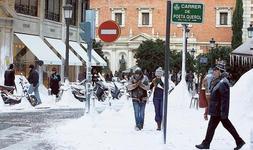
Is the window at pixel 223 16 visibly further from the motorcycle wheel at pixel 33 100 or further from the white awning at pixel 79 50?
the motorcycle wheel at pixel 33 100

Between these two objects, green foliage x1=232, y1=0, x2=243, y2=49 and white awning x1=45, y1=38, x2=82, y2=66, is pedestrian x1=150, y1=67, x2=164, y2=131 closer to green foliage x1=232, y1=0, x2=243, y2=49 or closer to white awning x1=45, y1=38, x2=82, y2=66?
white awning x1=45, y1=38, x2=82, y2=66

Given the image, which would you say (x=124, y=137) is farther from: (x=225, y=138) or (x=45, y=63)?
(x=45, y=63)

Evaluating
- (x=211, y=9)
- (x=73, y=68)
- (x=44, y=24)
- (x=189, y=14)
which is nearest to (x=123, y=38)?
(x=211, y=9)

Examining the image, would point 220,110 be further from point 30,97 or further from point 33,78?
point 33,78

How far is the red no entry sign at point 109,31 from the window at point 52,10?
23.4 m

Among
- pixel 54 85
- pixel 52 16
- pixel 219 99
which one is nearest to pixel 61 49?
pixel 52 16

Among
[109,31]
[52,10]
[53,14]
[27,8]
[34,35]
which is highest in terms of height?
[52,10]

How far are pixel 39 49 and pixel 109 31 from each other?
20685 mm

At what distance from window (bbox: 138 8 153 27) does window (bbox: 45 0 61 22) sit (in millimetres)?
38242

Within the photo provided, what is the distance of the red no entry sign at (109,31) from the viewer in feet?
52.4

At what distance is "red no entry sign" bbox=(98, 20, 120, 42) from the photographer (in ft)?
52.4

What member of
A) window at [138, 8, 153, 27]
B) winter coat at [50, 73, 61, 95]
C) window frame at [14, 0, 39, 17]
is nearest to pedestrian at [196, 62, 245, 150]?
winter coat at [50, 73, 61, 95]

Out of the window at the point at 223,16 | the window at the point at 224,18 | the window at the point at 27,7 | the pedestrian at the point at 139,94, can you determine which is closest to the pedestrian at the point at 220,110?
the pedestrian at the point at 139,94

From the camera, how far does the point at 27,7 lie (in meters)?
36.6
